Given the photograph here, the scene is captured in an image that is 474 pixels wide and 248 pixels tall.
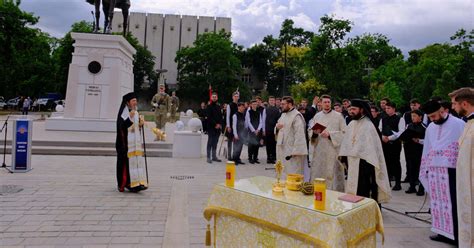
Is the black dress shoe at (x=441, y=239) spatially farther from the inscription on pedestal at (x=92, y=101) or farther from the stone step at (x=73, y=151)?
the inscription on pedestal at (x=92, y=101)

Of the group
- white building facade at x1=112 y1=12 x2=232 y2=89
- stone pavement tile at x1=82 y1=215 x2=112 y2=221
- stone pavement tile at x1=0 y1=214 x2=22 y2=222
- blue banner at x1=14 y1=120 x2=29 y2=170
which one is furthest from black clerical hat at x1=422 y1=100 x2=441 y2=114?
white building facade at x1=112 y1=12 x2=232 y2=89

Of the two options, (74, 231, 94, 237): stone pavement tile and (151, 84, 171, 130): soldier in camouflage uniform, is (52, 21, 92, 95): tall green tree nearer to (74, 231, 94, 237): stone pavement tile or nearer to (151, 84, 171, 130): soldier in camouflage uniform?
(151, 84, 171, 130): soldier in camouflage uniform

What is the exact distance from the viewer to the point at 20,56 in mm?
37156

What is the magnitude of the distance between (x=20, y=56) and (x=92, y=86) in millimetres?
27929

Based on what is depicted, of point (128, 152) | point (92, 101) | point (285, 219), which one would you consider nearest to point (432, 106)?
point (285, 219)

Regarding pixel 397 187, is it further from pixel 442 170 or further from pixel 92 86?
pixel 92 86

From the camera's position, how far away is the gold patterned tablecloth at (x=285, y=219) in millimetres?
2824

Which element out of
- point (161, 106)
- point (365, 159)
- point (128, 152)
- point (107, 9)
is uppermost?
point (107, 9)

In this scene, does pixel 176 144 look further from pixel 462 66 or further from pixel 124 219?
pixel 462 66

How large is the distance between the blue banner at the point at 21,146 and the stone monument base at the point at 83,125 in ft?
22.6

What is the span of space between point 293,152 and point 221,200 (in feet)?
11.9

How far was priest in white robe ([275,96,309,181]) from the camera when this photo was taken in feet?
23.1

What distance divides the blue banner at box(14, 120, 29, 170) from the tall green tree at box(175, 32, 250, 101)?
44.6 meters

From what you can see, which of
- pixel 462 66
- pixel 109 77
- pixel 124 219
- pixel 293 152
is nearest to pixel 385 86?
pixel 462 66
